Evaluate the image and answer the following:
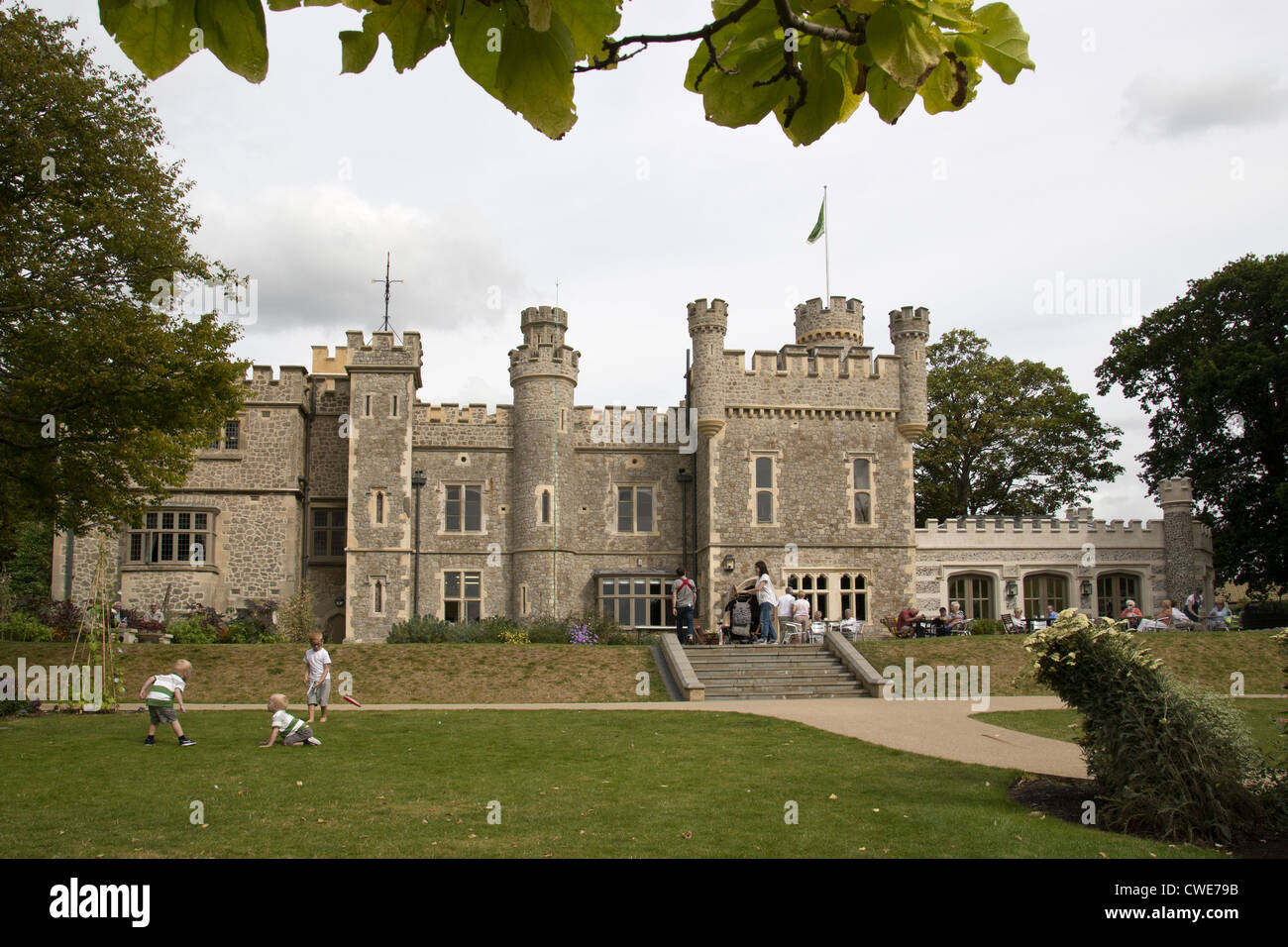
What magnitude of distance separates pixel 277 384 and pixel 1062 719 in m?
22.5

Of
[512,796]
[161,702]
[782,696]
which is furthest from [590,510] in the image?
[512,796]

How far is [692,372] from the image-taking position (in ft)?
95.2

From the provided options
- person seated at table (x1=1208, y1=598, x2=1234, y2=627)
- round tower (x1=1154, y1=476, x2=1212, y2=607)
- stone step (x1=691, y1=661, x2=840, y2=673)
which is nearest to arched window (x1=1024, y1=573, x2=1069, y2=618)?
round tower (x1=1154, y1=476, x2=1212, y2=607)

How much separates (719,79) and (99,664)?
19115mm

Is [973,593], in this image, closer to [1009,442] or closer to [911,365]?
[911,365]

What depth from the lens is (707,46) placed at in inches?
80.3

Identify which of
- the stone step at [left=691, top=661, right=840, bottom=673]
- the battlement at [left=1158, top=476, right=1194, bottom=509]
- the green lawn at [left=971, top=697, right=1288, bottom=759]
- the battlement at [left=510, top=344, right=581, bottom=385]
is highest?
the battlement at [left=510, top=344, right=581, bottom=385]

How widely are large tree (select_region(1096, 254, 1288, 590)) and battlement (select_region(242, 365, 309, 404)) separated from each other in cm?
Result: 2768

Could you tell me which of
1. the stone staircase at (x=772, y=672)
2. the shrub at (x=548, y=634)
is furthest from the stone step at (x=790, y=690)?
the shrub at (x=548, y=634)

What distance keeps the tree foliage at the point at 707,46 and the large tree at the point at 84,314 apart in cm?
1493

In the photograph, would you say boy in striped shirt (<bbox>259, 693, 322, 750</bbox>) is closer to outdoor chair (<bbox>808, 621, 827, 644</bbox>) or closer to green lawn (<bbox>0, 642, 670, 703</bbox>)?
green lawn (<bbox>0, 642, 670, 703</bbox>)

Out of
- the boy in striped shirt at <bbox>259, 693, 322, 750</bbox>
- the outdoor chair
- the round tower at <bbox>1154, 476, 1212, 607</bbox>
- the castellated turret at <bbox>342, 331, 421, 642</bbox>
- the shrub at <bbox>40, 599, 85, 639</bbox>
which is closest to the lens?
the boy in striped shirt at <bbox>259, 693, 322, 750</bbox>

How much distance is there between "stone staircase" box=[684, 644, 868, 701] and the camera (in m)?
19.8
